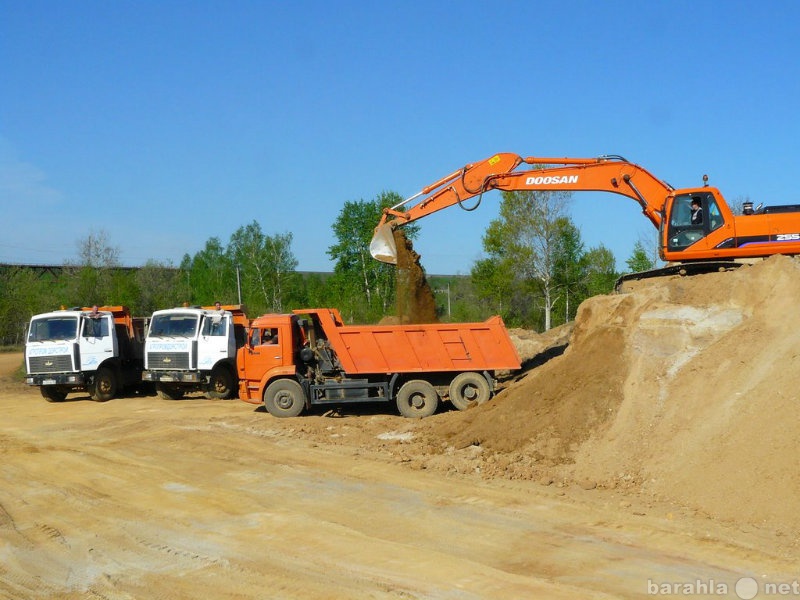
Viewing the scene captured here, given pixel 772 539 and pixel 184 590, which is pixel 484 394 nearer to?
pixel 772 539

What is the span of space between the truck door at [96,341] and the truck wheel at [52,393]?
162 cm

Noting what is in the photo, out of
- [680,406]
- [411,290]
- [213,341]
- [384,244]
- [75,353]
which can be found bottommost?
[680,406]

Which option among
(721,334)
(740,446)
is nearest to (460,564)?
(740,446)

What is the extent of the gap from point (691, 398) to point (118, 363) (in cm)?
1661

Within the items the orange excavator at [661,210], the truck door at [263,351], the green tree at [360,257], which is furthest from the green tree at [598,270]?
the truck door at [263,351]

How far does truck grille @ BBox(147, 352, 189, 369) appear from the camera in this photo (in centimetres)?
2023

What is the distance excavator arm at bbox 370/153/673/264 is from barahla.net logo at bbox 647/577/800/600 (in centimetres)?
1069

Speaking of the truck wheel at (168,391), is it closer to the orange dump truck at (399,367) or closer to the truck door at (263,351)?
the truck door at (263,351)

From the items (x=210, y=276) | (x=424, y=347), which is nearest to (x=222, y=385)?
(x=424, y=347)

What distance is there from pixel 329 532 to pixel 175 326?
43.0 ft

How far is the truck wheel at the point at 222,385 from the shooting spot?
68.1 feet

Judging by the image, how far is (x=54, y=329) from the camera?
21312 millimetres

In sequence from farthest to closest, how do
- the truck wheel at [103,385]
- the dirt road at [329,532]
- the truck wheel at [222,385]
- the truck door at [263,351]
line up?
1. the truck wheel at [103,385]
2. the truck wheel at [222,385]
3. the truck door at [263,351]
4. the dirt road at [329,532]

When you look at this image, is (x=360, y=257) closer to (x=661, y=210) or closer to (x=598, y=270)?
(x=598, y=270)
